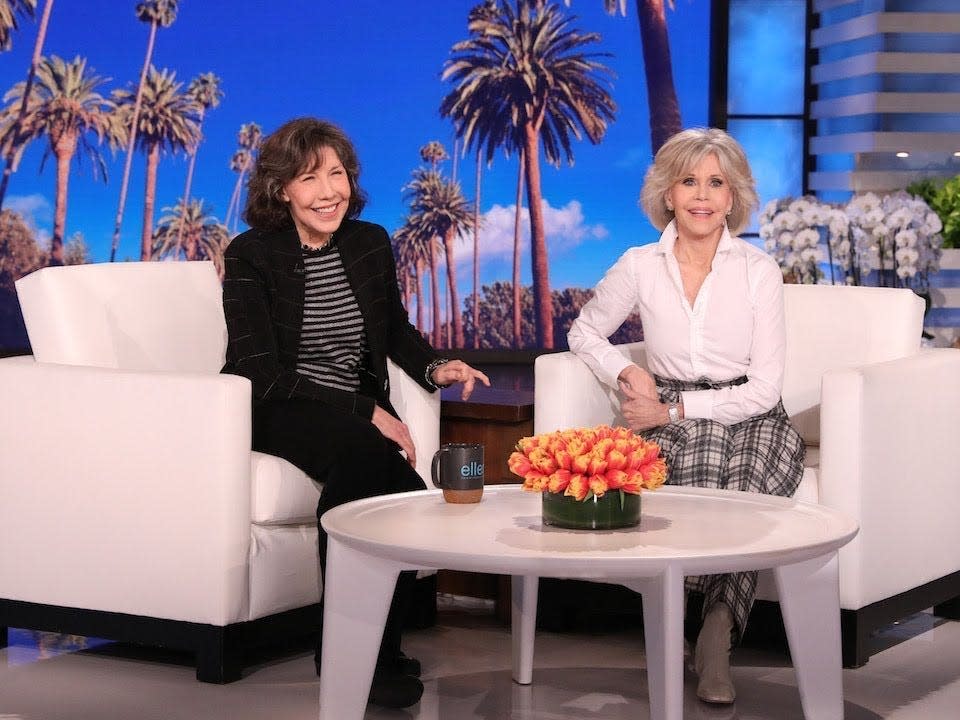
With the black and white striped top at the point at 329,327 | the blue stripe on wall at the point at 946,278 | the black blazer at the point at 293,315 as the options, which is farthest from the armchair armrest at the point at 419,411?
the blue stripe on wall at the point at 946,278

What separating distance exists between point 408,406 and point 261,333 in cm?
51

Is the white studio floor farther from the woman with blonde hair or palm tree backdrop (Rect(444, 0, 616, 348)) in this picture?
palm tree backdrop (Rect(444, 0, 616, 348))

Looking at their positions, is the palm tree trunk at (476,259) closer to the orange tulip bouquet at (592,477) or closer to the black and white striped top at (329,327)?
the black and white striped top at (329,327)

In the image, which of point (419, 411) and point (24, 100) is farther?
point (24, 100)

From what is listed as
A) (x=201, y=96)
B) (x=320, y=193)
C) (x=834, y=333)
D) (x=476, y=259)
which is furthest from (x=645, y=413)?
(x=201, y=96)

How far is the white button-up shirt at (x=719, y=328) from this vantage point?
11.1 ft

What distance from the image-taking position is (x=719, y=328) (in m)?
3.41

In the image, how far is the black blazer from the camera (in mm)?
3363

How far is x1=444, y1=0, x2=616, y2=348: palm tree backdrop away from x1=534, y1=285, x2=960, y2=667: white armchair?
12.9ft

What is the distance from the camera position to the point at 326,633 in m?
2.61

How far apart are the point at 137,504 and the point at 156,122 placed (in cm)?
477

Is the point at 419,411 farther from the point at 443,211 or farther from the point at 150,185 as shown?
the point at 150,185

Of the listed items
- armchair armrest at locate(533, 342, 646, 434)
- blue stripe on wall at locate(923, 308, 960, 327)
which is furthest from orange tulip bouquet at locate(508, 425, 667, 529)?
blue stripe on wall at locate(923, 308, 960, 327)

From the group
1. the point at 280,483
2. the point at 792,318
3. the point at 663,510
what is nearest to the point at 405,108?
the point at 792,318
